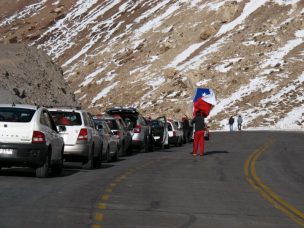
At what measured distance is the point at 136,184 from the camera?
17.5 m

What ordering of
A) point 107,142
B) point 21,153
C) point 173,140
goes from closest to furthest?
point 21,153 → point 107,142 → point 173,140

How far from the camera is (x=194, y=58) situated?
99875 mm

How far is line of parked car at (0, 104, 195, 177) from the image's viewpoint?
1739 centimetres

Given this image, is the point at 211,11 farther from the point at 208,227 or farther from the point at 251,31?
the point at 208,227

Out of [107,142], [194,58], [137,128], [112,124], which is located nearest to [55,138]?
[107,142]

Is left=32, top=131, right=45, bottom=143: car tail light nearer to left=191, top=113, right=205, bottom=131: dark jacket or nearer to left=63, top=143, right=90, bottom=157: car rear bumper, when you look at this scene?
left=63, top=143, right=90, bottom=157: car rear bumper

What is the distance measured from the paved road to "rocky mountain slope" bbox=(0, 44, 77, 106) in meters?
24.9

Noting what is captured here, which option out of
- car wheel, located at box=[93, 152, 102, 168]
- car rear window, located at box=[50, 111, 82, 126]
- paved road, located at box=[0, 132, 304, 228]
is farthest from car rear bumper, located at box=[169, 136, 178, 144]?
car rear window, located at box=[50, 111, 82, 126]

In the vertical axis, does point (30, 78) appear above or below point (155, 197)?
above

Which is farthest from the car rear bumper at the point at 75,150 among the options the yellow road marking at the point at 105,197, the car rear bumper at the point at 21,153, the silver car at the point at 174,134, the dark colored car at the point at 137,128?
the silver car at the point at 174,134

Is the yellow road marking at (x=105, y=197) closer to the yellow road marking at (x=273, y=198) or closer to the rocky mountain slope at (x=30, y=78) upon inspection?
the yellow road marking at (x=273, y=198)

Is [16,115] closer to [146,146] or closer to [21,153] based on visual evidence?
[21,153]

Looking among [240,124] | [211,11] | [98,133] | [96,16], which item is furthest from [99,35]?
[98,133]

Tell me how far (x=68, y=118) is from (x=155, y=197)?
7.63 meters
